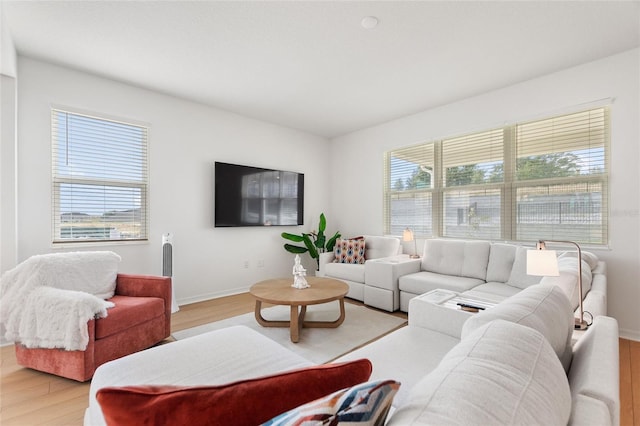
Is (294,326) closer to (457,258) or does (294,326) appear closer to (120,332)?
(120,332)

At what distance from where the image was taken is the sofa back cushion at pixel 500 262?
3115mm

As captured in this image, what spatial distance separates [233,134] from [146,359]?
3.51 meters

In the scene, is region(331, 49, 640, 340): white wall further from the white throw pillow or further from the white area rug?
the white throw pillow

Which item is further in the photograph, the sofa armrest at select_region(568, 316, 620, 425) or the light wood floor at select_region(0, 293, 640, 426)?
the light wood floor at select_region(0, 293, 640, 426)

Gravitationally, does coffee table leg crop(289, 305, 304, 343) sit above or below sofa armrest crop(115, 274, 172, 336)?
below

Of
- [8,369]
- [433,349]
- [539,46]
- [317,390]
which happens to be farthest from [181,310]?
[539,46]

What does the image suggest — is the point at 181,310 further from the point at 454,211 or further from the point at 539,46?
the point at 539,46

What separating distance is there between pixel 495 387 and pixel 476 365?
0.07 m

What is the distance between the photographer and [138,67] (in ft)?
9.62

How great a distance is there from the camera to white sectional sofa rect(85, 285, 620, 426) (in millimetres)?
526

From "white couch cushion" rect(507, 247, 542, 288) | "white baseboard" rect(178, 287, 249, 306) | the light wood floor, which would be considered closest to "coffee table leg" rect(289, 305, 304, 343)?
the light wood floor

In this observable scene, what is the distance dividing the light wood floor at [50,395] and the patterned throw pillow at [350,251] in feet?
8.95

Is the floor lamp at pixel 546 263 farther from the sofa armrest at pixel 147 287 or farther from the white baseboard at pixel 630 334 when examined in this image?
the sofa armrest at pixel 147 287

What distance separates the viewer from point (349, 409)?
52 cm
